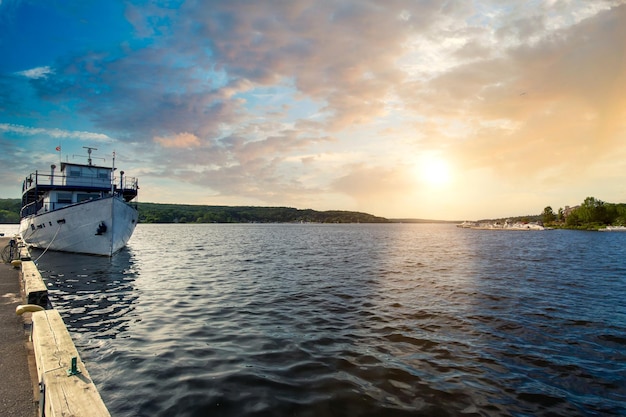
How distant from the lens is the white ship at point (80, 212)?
3094cm

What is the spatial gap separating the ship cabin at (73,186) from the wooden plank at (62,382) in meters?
31.8

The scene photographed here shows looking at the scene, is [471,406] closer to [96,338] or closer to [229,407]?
[229,407]

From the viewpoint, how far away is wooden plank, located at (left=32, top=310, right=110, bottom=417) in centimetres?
392

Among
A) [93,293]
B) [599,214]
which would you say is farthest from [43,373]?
[599,214]

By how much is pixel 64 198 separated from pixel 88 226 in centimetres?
754

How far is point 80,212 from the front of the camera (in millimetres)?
30766

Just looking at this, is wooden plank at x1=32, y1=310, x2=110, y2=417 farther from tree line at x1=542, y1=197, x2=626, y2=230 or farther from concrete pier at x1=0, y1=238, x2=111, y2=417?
tree line at x1=542, y1=197, x2=626, y2=230

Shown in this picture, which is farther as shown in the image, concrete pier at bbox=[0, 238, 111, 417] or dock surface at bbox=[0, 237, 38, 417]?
dock surface at bbox=[0, 237, 38, 417]

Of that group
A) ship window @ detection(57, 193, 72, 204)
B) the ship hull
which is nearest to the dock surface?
the ship hull

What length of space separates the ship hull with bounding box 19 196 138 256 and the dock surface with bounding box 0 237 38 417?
863 inches

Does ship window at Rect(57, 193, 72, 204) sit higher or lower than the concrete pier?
higher

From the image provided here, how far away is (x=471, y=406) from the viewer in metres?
6.78

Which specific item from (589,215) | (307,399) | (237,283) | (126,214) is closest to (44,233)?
(126,214)

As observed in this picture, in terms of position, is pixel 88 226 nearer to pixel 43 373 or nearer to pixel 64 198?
pixel 64 198
